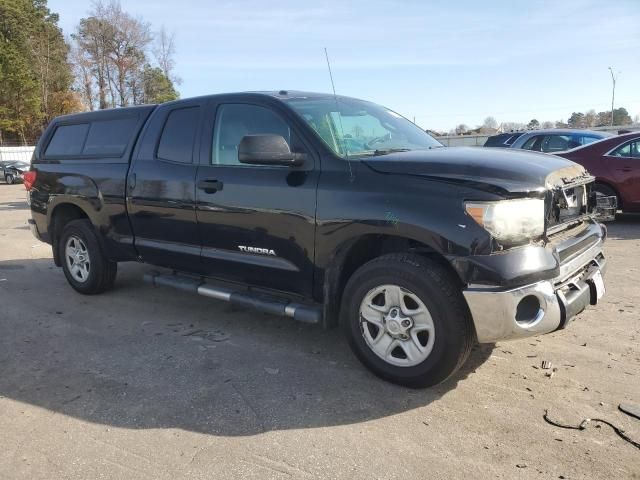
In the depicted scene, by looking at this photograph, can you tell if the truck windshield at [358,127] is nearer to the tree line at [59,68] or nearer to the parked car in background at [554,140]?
the parked car in background at [554,140]

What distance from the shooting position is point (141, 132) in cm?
520

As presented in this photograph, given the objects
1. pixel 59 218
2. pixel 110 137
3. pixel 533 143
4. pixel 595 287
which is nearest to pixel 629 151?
pixel 533 143

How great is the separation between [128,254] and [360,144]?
2.68 m

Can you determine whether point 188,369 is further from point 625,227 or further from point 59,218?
point 625,227

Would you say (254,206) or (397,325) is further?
(254,206)

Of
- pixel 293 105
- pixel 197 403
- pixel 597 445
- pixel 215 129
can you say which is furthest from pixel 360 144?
pixel 597 445

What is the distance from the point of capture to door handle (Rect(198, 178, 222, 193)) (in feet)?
14.4

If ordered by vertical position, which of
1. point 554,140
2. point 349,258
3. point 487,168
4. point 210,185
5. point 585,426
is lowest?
point 585,426

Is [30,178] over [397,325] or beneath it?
over

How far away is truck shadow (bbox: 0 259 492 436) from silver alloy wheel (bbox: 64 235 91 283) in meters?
0.37

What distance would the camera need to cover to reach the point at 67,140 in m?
6.13

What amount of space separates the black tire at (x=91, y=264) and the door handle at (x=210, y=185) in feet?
6.10

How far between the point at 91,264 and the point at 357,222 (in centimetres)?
345

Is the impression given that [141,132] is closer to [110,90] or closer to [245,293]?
[245,293]
